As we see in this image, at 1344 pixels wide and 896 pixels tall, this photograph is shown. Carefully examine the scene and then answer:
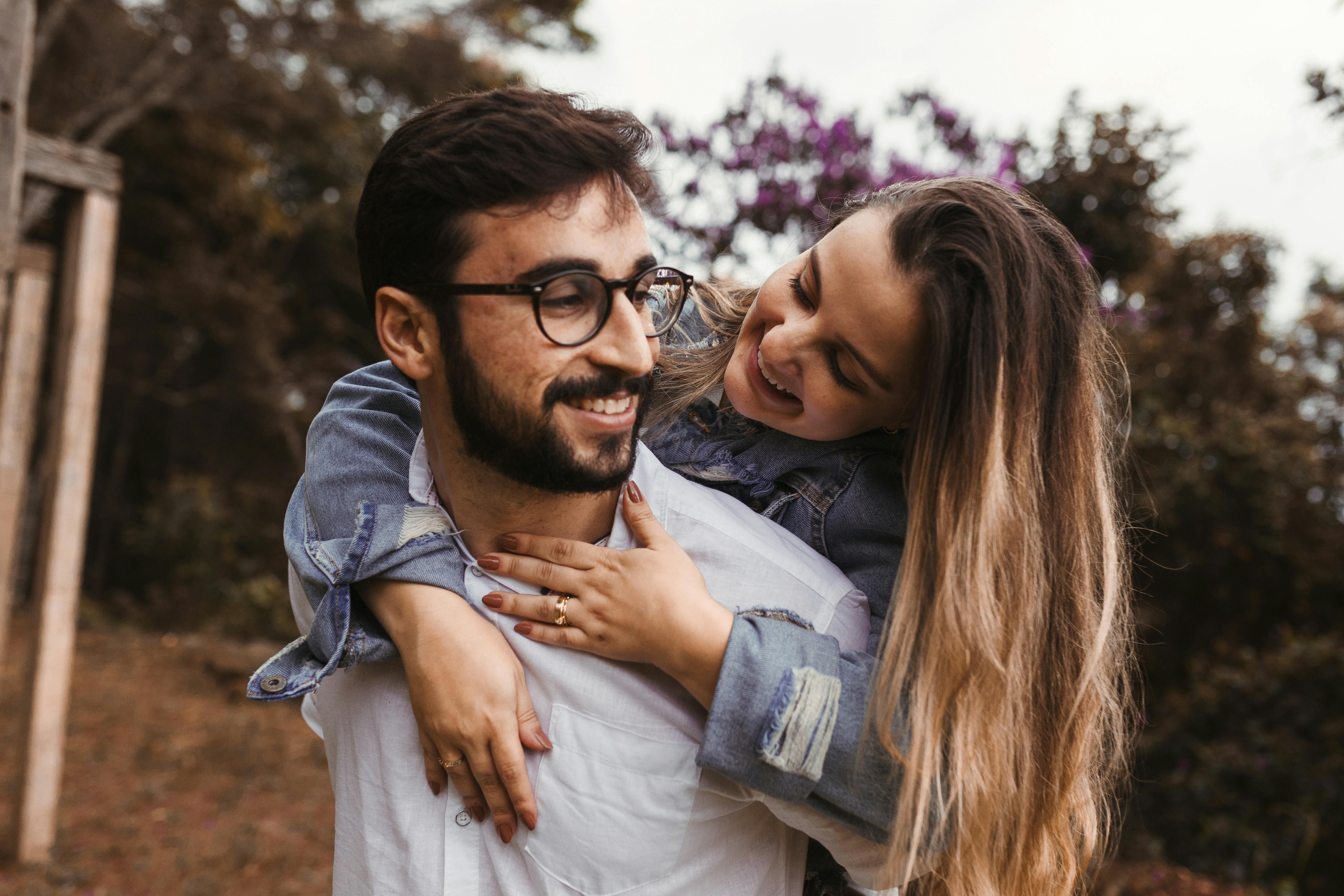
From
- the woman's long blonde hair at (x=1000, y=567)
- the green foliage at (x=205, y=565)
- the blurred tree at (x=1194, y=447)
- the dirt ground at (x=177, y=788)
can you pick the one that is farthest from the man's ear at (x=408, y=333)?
the green foliage at (x=205, y=565)

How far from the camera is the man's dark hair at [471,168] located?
143cm

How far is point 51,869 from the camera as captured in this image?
4.04 metres

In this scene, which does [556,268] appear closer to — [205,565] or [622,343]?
[622,343]

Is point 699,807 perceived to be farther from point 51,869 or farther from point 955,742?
point 51,869

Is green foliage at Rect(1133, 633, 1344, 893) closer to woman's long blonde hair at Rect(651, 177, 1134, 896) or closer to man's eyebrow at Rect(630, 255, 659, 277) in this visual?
woman's long blonde hair at Rect(651, 177, 1134, 896)

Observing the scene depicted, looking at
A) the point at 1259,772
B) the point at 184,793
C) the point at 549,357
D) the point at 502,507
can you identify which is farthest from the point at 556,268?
the point at 184,793

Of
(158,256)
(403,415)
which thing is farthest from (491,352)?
(158,256)

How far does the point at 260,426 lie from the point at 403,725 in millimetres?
9875

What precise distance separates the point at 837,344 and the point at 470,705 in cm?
85

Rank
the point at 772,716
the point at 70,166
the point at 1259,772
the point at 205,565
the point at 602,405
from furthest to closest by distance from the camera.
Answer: the point at 205,565 → the point at 1259,772 → the point at 70,166 → the point at 602,405 → the point at 772,716

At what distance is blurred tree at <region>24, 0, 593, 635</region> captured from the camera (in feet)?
26.7

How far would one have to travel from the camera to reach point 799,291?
5.54 feet

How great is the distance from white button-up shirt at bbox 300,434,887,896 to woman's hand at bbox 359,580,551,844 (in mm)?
27

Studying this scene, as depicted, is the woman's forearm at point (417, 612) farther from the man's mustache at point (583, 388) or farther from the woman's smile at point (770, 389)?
the woman's smile at point (770, 389)
